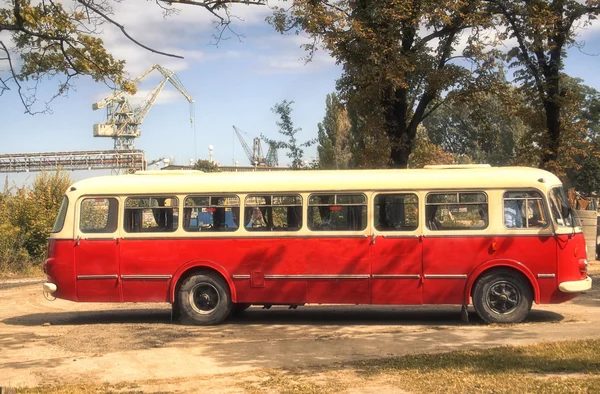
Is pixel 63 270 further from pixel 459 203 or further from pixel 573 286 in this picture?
pixel 573 286

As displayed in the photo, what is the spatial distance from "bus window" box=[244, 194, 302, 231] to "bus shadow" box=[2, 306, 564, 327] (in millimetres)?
1751

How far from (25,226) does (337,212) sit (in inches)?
592

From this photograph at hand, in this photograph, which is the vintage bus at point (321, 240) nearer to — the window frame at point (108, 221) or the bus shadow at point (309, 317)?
the window frame at point (108, 221)

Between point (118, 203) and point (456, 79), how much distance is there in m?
12.2

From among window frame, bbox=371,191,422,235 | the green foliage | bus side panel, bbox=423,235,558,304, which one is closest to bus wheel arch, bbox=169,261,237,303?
window frame, bbox=371,191,422,235

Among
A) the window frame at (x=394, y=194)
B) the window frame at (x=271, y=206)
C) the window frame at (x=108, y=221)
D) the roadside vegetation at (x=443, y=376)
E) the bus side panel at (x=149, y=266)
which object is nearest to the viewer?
the roadside vegetation at (x=443, y=376)

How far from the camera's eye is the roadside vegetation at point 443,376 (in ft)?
23.7

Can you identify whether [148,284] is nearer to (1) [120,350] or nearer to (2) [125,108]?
(1) [120,350]

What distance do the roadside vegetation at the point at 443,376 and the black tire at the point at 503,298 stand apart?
7.78 feet

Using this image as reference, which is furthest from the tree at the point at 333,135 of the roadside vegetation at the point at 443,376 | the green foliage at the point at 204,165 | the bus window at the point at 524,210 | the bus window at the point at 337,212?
the roadside vegetation at the point at 443,376

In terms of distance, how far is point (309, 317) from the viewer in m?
13.1

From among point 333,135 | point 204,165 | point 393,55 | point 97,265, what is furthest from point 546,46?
point 204,165

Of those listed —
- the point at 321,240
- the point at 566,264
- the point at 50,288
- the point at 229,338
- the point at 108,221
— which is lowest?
the point at 229,338

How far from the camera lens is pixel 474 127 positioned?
23984mm
